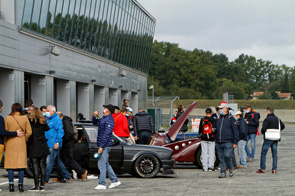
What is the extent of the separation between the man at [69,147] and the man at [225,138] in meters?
3.35

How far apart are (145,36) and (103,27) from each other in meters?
A: 15.4

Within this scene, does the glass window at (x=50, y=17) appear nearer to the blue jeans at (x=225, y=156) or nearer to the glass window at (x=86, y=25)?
the glass window at (x=86, y=25)

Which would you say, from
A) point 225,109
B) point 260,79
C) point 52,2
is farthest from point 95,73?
point 260,79

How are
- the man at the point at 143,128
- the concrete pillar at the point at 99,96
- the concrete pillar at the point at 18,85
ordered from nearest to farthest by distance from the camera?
the man at the point at 143,128, the concrete pillar at the point at 18,85, the concrete pillar at the point at 99,96

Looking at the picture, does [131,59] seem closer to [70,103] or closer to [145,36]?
[145,36]

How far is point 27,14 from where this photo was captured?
23.6 meters

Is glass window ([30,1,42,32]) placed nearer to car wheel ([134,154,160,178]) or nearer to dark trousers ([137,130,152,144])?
dark trousers ([137,130,152,144])

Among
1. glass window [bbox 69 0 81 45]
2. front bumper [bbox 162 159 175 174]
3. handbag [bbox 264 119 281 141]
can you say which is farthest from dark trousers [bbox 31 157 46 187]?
glass window [bbox 69 0 81 45]

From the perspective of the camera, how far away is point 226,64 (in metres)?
146

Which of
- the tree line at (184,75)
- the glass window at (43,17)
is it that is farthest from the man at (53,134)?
the tree line at (184,75)

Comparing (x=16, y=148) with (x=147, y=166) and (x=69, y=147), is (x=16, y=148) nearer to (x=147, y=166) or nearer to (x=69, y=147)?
(x=69, y=147)

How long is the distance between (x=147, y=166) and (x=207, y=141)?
2.48 metres

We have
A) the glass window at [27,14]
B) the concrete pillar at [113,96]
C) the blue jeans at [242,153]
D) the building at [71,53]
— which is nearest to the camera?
the blue jeans at [242,153]

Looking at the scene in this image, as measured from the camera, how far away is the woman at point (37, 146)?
35.5 feet
